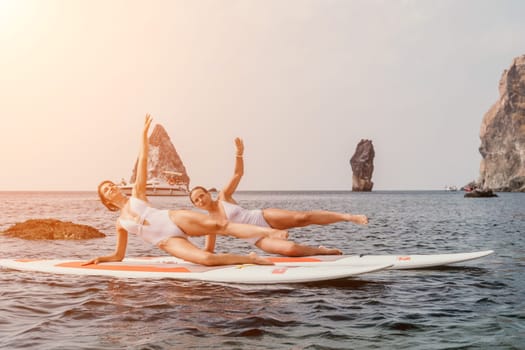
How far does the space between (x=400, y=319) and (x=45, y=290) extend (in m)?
6.30

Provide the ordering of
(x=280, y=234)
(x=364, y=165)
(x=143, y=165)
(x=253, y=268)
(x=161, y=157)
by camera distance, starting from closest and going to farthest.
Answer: (x=280, y=234)
(x=143, y=165)
(x=253, y=268)
(x=161, y=157)
(x=364, y=165)

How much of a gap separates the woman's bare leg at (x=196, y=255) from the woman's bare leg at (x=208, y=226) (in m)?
0.28

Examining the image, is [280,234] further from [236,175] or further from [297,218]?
[236,175]

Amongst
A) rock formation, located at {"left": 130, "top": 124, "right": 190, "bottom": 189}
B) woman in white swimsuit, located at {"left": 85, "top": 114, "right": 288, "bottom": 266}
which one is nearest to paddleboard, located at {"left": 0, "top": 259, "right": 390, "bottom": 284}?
woman in white swimsuit, located at {"left": 85, "top": 114, "right": 288, "bottom": 266}

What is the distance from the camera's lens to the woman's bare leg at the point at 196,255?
31.9 feet

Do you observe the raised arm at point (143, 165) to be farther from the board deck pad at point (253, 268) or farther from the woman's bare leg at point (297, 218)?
the woman's bare leg at point (297, 218)

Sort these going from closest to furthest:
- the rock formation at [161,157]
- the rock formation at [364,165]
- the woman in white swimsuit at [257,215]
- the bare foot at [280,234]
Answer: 1. the bare foot at [280,234]
2. the woman in white swimsuit at [257,215]
3. the rock formation at [161,157]
4. the rock formation at [364,165]

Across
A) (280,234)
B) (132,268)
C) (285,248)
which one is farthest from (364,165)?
(280,234)

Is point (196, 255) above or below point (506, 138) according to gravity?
below

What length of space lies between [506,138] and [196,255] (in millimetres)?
147845

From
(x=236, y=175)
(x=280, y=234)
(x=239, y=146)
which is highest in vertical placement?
(x=239, y=146)

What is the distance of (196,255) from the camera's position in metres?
9.95

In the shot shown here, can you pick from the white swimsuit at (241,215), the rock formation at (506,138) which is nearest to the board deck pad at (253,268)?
the white swimsuit at (241,215)

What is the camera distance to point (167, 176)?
507ft
